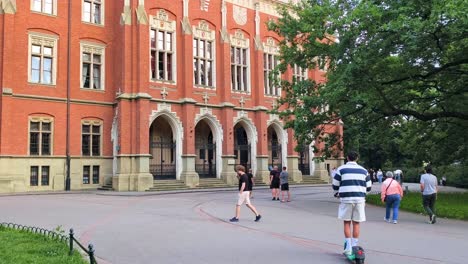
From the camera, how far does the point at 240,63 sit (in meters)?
36.1

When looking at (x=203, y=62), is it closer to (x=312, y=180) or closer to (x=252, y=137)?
(x=252, y=137)

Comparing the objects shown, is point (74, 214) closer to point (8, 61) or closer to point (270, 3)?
point (8, 61)

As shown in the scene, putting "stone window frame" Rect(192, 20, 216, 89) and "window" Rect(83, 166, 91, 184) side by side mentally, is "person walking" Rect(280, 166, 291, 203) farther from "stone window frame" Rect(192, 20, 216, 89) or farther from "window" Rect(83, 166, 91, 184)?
"window" Rect(83, 166, 91, 184)

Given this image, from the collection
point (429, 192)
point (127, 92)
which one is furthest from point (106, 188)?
point (429, 192)

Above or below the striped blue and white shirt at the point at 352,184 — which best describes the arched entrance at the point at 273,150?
above

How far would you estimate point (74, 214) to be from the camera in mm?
14656

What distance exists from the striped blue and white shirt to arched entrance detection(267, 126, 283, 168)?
30.2m

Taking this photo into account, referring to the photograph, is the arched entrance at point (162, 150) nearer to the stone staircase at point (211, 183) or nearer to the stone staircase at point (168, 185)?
the stone staircase at point (168, 185)

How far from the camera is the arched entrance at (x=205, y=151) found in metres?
34.2

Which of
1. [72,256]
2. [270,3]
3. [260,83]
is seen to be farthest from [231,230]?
[270,3]

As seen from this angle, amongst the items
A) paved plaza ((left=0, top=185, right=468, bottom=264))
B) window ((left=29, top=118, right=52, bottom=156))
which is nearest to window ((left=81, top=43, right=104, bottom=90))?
window ((left=29, top=118, right=52, bottom=156))

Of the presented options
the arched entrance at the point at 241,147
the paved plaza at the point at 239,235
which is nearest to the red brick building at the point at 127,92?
the arched entrance at the point at 241,147

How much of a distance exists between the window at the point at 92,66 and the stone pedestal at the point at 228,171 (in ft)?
32.5

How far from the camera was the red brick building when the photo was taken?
27672mm
